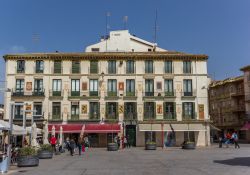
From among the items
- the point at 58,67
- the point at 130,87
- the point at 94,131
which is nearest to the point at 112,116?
the point at 94,131

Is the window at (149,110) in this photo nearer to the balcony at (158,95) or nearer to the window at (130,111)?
the balcony at (158,95)

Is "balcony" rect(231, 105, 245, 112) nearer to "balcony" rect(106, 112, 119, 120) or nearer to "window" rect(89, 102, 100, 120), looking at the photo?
"balcony" rect(106, 112, 119, 120)

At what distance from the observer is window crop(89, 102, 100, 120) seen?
4325cm

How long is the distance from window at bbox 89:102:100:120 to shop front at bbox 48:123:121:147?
43.8 inches

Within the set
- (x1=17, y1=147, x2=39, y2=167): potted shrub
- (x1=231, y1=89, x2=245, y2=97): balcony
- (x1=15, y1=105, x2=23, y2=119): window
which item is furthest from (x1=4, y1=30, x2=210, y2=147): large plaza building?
(x1=17, y1=147, x2=39, y2=167): potted shrub

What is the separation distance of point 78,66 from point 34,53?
6234 millimetres

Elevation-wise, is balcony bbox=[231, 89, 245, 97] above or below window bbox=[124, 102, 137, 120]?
above

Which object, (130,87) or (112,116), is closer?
(112,116)

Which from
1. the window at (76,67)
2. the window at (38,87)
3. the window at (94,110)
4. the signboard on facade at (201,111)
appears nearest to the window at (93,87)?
the window at (94,110)

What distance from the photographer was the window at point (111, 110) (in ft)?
142

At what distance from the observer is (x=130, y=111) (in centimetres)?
4369

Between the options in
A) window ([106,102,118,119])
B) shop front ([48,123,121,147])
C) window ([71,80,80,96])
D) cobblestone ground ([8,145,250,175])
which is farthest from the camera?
window ([71,80,80,96])

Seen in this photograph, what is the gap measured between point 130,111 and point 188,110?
25.2 feet

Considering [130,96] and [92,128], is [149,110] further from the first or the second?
[92,128]
